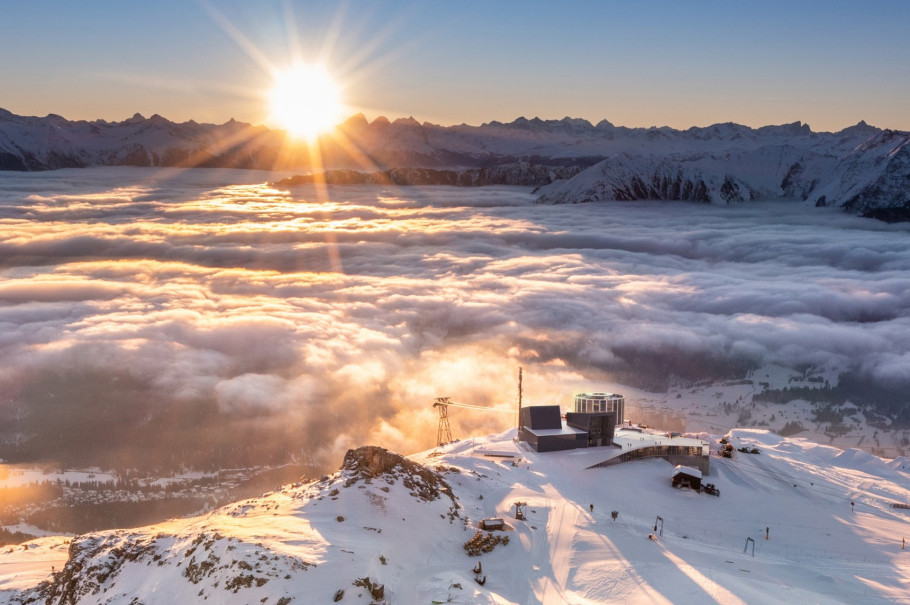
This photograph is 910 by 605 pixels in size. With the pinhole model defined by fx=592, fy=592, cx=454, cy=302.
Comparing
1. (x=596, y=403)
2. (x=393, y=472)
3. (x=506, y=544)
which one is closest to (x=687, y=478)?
(x=596, y=403)

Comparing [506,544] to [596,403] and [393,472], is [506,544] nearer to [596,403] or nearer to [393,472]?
[393,472]

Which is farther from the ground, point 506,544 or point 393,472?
point 393,472

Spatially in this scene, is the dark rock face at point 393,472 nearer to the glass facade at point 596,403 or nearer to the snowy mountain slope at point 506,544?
the snowy mountain slope at point 506,544

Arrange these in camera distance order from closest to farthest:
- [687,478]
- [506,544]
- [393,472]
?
1. [506,544]
2. [393,472]
3. [687,478]

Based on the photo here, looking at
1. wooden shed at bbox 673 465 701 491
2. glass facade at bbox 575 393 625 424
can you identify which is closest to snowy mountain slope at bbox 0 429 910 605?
wooden shed at bbox 673 465 701 491

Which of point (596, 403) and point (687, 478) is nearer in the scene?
point (687, 478)

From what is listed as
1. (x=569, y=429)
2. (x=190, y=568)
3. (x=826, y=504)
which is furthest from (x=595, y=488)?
(x=190, y=568)

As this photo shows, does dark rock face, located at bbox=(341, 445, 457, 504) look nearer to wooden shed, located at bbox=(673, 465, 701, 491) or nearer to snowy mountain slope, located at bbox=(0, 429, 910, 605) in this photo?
snowy mountain slope, located at bbox=(0, 429, 910, 605)

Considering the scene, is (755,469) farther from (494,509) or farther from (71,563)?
(71,563)
